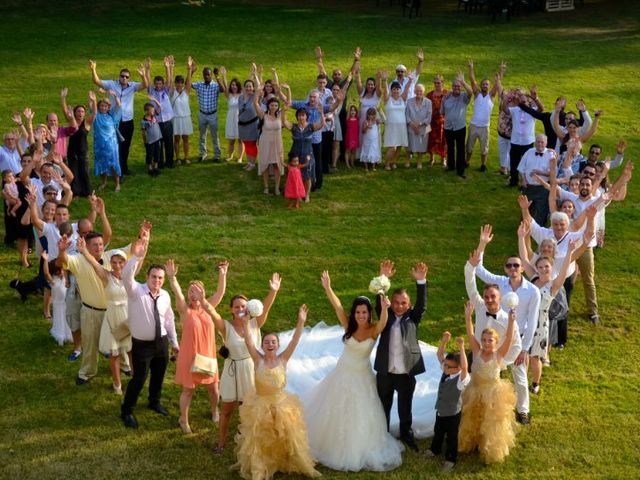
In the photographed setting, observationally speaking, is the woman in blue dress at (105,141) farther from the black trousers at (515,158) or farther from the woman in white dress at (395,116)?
the black trousers at (515,158)

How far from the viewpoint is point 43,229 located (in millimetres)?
11336

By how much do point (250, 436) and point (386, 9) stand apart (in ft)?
80.9

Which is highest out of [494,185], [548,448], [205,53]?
[205,53]

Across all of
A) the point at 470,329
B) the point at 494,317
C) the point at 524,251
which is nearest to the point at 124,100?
the point at 524,251

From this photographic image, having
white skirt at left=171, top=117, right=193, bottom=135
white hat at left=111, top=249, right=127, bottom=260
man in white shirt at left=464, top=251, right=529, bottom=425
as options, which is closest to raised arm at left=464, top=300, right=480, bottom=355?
man in white shirt at left=464, top=251, right=529, bottom=425

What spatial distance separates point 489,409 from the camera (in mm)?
8828

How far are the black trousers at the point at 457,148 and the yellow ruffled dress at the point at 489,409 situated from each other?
331 inches

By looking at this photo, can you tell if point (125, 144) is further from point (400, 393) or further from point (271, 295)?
point (400, 393)

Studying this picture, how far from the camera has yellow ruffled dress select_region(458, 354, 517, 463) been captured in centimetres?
884

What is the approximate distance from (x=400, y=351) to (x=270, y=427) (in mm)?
1475

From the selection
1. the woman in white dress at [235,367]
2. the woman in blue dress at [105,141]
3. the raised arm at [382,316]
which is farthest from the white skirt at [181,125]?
the raised arm at [382,316]

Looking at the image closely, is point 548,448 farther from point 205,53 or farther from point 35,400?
point 205,53

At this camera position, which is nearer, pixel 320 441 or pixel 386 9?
pixel 320 441

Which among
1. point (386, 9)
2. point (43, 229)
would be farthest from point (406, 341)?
point (386, 9)
